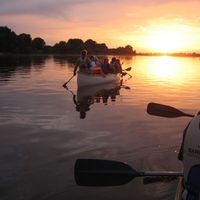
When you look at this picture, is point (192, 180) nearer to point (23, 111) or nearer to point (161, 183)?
point (161, 183)

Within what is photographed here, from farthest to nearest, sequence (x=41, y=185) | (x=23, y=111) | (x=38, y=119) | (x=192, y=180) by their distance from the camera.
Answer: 1. (x=23, y=111)
2. (x=38, y=119)
3. (x=41, y=185)
4. (x=192, y=180)

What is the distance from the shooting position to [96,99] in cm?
2177

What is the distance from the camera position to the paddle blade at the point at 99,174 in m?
5.96

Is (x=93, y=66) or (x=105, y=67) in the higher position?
(x=93, y=66)

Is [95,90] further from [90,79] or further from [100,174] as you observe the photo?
[100,174]

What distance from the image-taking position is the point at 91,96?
75.8 feet

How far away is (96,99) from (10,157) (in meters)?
11.8

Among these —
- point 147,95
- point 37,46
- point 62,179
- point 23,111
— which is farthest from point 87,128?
point 37,46

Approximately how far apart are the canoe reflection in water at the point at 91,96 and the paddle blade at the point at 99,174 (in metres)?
10.1

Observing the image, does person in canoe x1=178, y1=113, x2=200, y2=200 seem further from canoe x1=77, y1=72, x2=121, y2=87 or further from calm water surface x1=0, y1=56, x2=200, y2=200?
canoe x1=77, y1=72, x2=121, y2=87

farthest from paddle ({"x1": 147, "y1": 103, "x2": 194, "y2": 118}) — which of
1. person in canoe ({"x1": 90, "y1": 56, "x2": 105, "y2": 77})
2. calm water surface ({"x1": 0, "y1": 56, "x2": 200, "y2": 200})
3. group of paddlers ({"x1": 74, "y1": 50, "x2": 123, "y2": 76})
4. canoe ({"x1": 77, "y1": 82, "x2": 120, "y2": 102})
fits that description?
person in canoe ({"x1": 90, "y1": 56, "x2": 105, "y2": 77})

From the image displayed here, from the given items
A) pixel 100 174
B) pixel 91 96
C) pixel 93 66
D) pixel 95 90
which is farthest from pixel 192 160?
pixel 93 66

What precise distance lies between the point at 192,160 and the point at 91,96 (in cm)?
1797

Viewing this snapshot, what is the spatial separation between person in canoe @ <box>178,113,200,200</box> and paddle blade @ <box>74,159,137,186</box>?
39.5 inches
